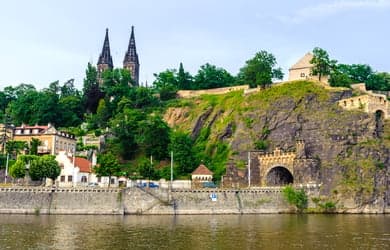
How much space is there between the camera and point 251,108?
105 m

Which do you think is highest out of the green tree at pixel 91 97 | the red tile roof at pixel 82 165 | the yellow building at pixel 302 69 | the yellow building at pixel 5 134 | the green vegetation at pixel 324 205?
the yellow building at pixel 302 69

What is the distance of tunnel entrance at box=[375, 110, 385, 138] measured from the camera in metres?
86.2

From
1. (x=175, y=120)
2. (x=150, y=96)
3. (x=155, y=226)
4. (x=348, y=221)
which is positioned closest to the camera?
(x=155, y=226)

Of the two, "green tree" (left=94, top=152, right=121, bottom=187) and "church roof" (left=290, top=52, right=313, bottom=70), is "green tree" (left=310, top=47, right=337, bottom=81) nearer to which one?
"church roof" (left=290, top=52, right=313, bottom=70)

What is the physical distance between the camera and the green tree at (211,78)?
450 feet

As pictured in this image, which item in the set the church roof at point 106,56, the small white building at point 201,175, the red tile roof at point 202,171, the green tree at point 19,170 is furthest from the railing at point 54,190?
the church roof at point 106,56

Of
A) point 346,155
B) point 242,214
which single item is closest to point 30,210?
point 242,214

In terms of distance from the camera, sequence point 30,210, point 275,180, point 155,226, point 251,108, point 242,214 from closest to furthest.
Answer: point 155,226 < point 30,210 < point 242,214 < point 275,180 < point 251,108

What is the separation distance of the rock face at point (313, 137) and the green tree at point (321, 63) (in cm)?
702

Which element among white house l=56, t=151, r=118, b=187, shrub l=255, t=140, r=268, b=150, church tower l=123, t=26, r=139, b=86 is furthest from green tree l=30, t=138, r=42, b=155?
church tower l=123, t=26, r=139, b=86

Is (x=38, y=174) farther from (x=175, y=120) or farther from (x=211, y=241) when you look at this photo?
(x=175, y=120)

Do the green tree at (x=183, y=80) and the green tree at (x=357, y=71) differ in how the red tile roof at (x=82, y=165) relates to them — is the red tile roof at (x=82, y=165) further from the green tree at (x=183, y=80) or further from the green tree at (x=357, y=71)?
the green tree at (x=357, y=71)

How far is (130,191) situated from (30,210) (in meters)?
14.4

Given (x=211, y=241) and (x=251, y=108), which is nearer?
(x=211, y=241)
